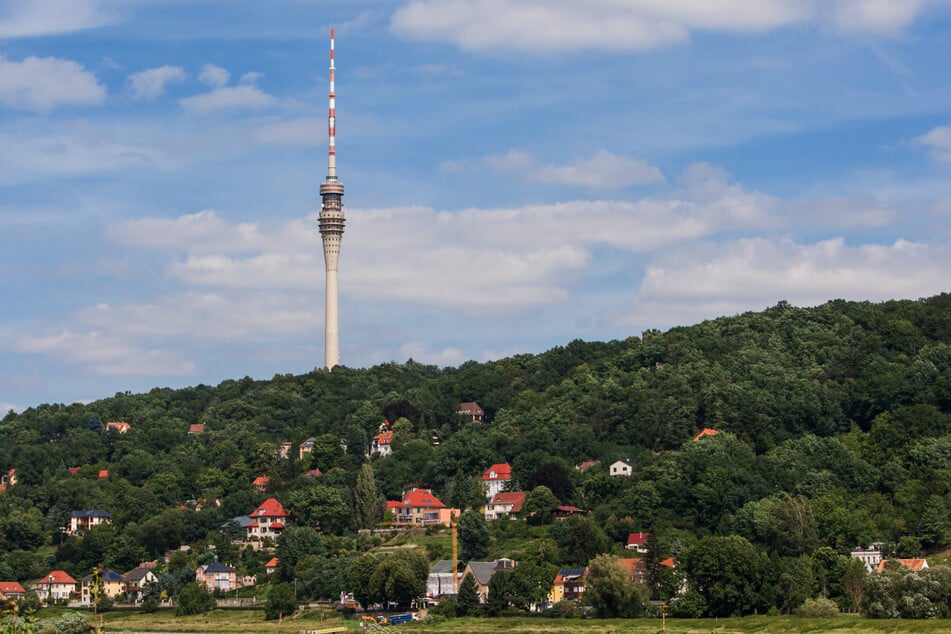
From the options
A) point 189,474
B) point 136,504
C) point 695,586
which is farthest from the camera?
point 189,474

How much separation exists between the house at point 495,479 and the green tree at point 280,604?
28649 mm

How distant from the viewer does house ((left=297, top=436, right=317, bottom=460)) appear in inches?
6053

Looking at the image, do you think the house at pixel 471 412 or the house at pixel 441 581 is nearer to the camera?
the house at pixel 441 581

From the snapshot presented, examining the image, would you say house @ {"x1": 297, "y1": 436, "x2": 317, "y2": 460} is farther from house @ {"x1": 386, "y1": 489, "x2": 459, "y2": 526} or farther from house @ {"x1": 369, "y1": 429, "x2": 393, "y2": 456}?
house @ {"x1": 386, "y1": 489, "x2": 459, "y2": 526}

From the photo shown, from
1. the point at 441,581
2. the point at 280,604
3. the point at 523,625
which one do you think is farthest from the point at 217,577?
the point at 523,625

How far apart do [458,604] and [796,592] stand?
23.3 metres

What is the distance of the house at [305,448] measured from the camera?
504 feet

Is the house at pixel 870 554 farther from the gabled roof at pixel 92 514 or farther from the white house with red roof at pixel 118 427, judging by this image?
the white house with red roof at pixel 118 427

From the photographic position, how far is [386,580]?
105m

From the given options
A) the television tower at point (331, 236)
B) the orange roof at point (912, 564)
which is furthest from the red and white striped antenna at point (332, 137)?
the orange roof at point (912, 564)

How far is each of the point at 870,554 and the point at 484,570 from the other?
88.5 ft

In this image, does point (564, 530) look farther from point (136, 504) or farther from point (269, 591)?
point (136, 504)

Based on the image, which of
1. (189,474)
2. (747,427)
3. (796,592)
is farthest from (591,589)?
(189,474)

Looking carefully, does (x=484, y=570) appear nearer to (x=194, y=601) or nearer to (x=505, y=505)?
(x=505, y=505)
